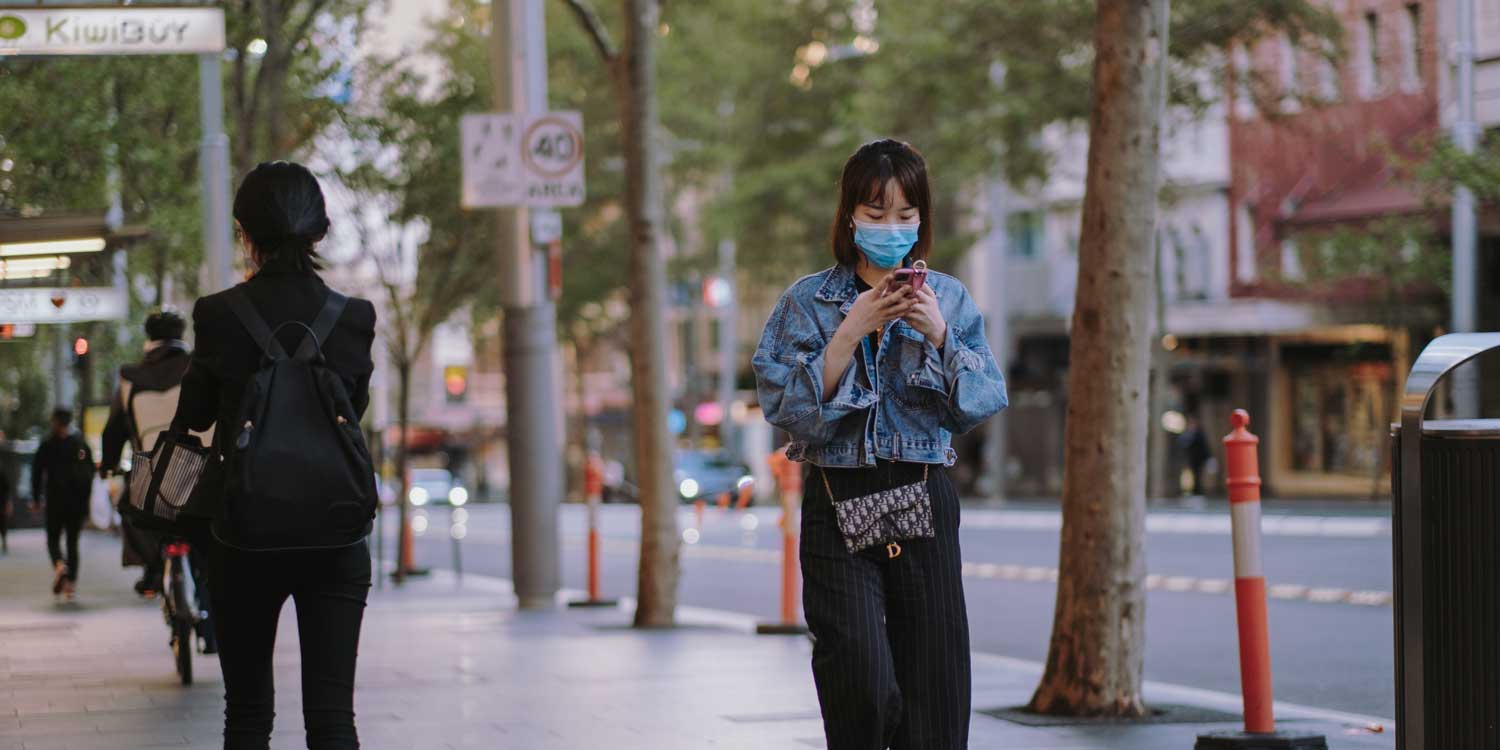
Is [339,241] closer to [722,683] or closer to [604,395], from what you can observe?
[722,683]

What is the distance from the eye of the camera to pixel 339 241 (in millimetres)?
25500

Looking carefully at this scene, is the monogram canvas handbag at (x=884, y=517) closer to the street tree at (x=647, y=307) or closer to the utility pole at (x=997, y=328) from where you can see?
the street tree at (x=647, y=307)

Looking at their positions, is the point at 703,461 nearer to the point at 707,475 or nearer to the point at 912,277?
the point at 707,475

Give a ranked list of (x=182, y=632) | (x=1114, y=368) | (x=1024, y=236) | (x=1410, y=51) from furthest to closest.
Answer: (x=1024, y=236)
(x=1410, y=51)
(x=182, y=632)
(x=1114, y=368)

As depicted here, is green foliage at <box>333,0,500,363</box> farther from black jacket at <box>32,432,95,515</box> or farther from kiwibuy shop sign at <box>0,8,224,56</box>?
kiwibuy shop sign at <box>0,8,224,56</box>

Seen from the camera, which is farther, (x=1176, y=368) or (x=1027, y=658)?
(x=1176, y=368)

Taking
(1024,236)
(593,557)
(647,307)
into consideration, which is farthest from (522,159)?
(1024,236)

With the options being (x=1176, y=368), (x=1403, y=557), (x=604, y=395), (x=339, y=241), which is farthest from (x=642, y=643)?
(x=604, y=395)

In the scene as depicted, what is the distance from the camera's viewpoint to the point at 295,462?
15.7 feet

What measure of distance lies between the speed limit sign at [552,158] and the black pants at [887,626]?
11.4 m

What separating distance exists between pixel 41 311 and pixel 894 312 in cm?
1027

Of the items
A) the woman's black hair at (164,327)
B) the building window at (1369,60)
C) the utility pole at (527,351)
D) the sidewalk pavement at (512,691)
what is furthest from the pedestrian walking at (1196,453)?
the woman's black hair at (164,327)

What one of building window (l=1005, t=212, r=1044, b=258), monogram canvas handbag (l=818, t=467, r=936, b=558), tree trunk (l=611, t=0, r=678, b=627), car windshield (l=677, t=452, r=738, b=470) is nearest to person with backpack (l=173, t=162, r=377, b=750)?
monogram canvas handbag (l=818, t=467, r=936, b=558)

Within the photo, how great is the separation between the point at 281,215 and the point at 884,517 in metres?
1.54
